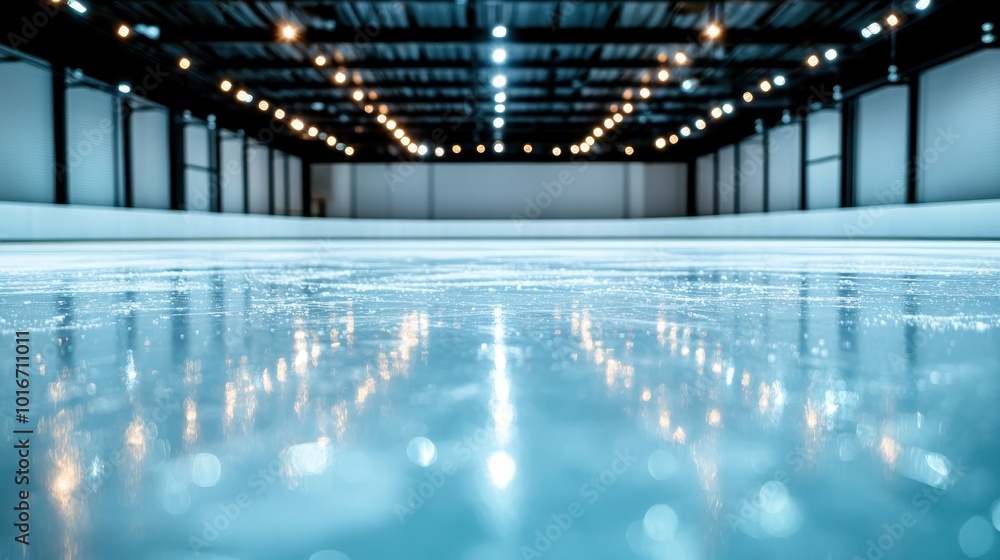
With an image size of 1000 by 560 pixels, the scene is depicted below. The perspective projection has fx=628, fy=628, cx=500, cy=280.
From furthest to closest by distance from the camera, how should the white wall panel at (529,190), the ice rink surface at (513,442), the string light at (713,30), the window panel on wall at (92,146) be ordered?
the white wall panel at (529,190) → the window panel on wall at (92,146) → the string light at (713,30) → the ice rink surface at (513,442)

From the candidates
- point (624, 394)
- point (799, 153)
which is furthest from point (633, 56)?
point (624, 394)

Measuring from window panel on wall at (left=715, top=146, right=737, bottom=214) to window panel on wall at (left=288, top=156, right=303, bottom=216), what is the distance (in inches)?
630

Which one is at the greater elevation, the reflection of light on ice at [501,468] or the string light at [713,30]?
the string light at [713,30]

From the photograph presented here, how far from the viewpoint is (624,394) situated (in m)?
0.93

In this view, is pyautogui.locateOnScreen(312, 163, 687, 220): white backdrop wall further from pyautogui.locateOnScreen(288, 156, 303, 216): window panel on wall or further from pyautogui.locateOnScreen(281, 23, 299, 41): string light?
pyautogui.locateOnScreen(281, 23, 299, 41): string light

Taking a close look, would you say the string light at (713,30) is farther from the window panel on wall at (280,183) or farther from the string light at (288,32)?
the window panel on wall at (280,183)

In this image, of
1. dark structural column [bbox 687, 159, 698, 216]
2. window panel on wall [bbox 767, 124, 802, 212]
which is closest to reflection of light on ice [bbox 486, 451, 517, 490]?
window panel on wall [bbox 767, 124, 802, 212]

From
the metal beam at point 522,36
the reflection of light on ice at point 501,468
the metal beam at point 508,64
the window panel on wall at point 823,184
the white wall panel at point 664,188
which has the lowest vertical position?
the reflection of light on ice at point 501,468

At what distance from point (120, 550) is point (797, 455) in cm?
65

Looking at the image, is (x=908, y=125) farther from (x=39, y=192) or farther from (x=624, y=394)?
(x=39, y=192)

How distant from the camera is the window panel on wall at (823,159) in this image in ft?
52.1

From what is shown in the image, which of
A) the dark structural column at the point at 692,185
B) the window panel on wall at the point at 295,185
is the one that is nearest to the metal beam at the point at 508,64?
the window panel on wall at the point at 295,185

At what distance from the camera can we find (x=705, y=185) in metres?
24.5

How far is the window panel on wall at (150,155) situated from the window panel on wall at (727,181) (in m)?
17.7
